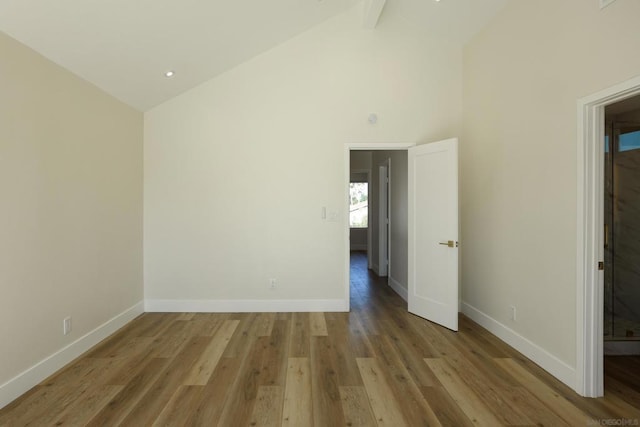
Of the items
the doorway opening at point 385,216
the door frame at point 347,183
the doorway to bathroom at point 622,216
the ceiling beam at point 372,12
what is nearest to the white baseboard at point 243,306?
the door frame at point 347,183

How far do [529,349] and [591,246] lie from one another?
1.13 metres

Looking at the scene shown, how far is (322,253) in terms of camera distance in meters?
3.99

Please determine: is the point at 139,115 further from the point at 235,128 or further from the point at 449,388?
the point at 449,388

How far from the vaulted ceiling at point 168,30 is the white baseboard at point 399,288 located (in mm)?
3468

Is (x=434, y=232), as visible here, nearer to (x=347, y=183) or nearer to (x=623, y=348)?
(x=347, y=183)

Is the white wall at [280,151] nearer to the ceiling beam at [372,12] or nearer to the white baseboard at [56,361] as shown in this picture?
the ceiling beam at [372,12]

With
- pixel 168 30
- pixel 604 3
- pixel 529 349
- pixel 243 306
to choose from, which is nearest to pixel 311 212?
pixel 243 306

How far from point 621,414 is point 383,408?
1.53 m

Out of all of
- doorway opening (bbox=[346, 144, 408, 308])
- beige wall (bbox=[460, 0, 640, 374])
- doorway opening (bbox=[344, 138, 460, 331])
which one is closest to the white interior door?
doorway opening (bbox=[346, 144, 408, 308])

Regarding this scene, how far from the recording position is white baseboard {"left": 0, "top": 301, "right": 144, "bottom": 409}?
214 centimetres

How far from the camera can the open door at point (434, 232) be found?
3430 millimetres

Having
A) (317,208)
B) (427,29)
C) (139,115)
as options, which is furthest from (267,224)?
(427,29)

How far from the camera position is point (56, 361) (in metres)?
2.55

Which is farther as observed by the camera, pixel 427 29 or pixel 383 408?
pixel 427 29
